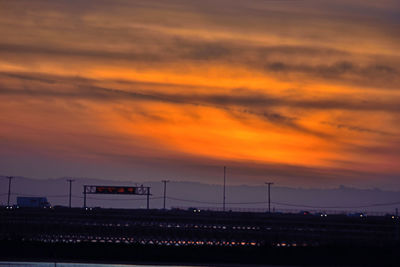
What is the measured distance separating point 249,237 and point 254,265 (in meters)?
25.7

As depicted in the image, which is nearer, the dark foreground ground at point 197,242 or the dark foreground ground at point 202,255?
the dark foreground ground at point 202,255

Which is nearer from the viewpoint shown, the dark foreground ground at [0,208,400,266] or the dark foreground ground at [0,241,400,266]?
the dark foreground ground at [0,241,400,266]

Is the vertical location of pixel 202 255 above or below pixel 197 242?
below

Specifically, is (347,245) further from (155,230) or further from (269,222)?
(269,222)

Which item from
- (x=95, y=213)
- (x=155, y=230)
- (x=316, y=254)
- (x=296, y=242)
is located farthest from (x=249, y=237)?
(x=95, y=213)

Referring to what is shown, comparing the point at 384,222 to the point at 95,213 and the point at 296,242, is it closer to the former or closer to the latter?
the point at 296,242

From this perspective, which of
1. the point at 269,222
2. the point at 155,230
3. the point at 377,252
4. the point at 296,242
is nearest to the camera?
the point at 377,252

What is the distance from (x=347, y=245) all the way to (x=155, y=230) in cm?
3468

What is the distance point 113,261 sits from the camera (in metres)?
81.0

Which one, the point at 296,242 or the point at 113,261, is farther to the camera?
the point at 296,242

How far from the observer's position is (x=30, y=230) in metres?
114

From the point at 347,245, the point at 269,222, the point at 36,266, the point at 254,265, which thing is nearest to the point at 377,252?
the point at 347,245

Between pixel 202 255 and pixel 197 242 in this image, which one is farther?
pixel 197 242

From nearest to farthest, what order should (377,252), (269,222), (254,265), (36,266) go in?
(36,266)
(254,265)
(377,252)
(269,222)
